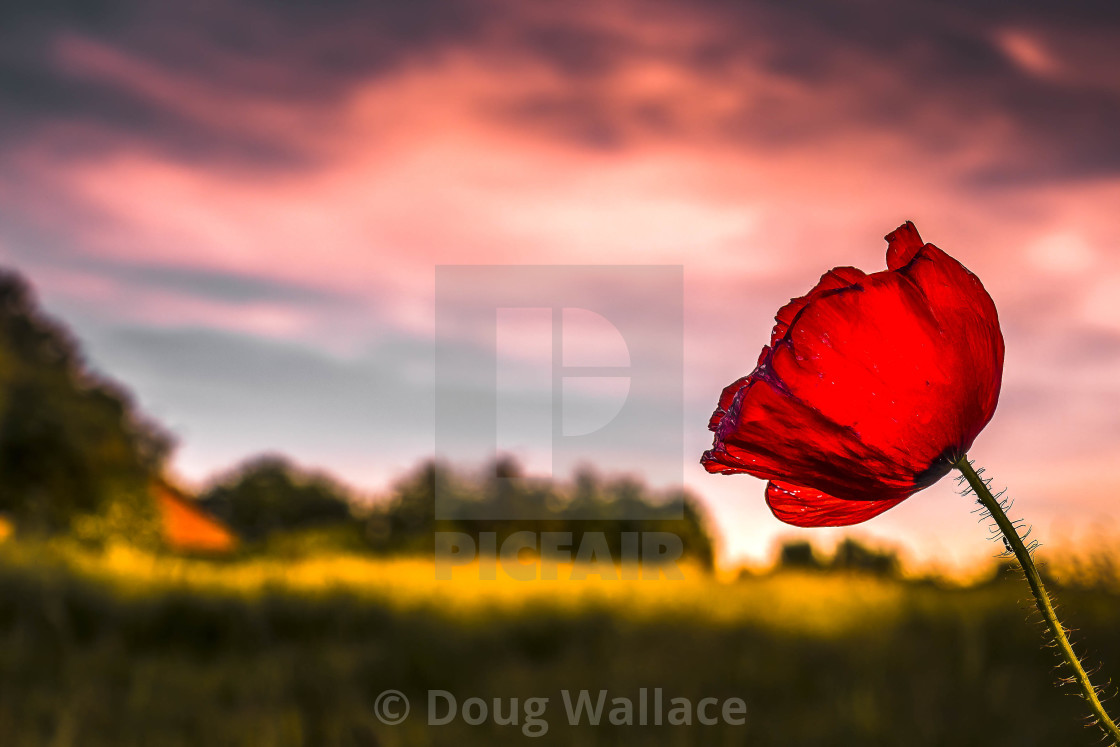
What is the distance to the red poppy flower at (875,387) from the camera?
258 mm

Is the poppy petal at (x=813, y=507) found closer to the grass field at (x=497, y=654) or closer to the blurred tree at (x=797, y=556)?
the grass field at (x=497, y=654)

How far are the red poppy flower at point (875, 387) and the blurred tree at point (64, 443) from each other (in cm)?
1014

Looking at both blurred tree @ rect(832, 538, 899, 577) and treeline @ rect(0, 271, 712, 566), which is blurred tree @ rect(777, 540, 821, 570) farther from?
treeline @ rect(0, 271, 712, 566)

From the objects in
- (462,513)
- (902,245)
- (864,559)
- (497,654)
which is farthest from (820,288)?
(462,513)

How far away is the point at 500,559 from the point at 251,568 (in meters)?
1.83

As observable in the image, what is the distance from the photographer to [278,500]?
903 centimetres

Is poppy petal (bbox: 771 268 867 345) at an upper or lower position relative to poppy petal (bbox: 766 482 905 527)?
upper

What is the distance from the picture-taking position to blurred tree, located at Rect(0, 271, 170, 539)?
30.5 ft

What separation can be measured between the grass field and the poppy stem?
1.19 m

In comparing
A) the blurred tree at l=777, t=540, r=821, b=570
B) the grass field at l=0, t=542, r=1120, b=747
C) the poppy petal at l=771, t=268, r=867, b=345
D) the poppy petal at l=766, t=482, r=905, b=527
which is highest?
the poppy petal at l=771, t=268, r=867, b=345

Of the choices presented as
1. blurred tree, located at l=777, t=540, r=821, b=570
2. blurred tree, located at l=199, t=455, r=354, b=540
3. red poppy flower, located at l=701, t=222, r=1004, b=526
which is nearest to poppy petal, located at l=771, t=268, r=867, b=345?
red poppy flower, located at l=701, t=222, r=1004, b=526

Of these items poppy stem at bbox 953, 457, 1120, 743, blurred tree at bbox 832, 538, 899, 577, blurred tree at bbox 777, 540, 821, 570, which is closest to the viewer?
poppy stem at bbox 953, 457, 1120, 743

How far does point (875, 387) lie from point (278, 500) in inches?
369

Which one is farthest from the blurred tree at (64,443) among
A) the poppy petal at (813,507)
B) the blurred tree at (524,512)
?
the poppy petal at (813,507)
